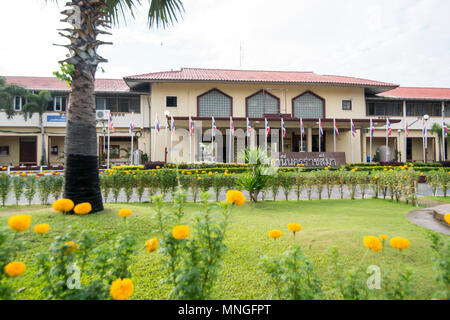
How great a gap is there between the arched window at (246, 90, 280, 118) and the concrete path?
17.2m

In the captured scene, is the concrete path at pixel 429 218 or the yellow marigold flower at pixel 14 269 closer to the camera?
the yellow marigold flower at pixel 14 269

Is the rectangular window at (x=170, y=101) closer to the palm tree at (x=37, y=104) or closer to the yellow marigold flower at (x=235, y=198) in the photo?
the palm tree at (x=37, y=104)

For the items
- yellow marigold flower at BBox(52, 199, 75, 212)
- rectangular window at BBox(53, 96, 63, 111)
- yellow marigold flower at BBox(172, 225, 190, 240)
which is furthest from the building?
yellow marigold flower at BBox(172, 225, 190, 240)

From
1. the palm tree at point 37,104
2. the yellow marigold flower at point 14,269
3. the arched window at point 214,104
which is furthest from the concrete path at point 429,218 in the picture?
the palm tree at point 37,104

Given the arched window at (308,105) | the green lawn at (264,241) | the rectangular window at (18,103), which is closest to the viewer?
the green lawn at (264,241)

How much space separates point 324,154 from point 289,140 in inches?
357

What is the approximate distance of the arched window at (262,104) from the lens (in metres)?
21.7

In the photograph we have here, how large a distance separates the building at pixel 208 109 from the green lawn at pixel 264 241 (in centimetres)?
1453

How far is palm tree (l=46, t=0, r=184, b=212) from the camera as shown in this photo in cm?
429

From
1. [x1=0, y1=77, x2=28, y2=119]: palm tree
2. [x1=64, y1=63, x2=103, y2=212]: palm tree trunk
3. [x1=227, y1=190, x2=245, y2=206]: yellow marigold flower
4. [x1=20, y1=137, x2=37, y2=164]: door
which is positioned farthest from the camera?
[x1=20, y1=137, x2=37, y2=164]: door

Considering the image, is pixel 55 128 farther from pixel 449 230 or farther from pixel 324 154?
pixel 449 230

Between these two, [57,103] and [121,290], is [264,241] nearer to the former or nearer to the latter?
[121,290]

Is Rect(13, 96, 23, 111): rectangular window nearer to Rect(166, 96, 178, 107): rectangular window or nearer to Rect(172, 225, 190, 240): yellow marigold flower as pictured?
Rect(166, 96, 178, 107): rectangular window
